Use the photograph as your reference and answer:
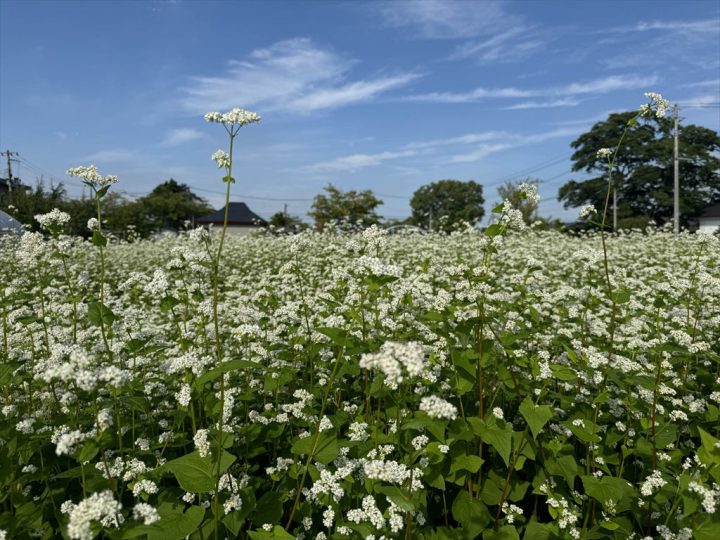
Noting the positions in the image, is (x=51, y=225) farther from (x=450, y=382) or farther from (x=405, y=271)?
(x=405, y=271)

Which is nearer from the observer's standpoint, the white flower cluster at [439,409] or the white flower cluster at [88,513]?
the white flower cluster at [88,513]

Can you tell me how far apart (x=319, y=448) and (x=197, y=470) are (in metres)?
0.75

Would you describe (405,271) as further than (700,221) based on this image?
No

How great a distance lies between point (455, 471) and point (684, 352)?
236 centimetres

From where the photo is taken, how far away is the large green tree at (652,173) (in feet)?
205

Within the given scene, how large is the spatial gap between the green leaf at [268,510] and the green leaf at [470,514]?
1.13 metres

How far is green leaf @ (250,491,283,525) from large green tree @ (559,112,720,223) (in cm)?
6763

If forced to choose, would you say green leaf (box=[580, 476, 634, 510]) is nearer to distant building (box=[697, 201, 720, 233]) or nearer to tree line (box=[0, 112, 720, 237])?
tree line (box=[0, 112, 720, 237])

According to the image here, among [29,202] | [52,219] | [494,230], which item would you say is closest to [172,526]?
[494,230]

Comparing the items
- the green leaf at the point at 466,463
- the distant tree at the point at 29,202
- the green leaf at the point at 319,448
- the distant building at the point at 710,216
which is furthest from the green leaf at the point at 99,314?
the distant building at the point at 710,216

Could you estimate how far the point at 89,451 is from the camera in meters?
2.21

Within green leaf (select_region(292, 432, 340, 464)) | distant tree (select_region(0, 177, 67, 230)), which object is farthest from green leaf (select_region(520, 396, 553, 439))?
distant tree (select_region(0, 177, 67, 230))

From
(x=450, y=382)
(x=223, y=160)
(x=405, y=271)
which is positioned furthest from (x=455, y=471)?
(x=405, y=271)

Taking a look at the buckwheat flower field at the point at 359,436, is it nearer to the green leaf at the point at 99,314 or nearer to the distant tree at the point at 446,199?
the green leaf at the point at 99,314
